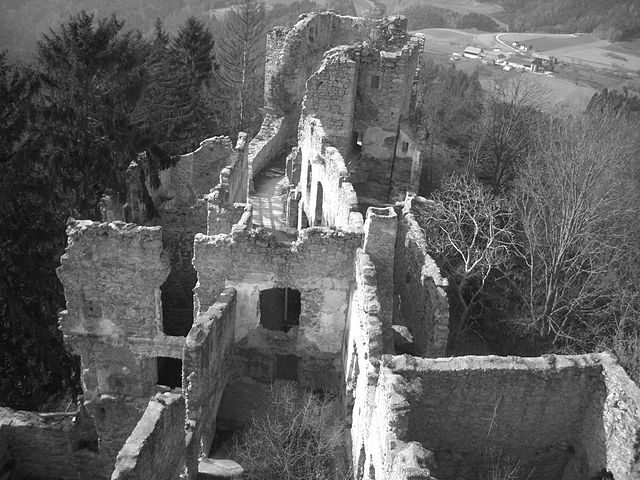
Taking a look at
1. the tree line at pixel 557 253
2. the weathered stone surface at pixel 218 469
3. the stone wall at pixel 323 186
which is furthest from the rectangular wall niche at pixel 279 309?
the tree line at pixel 557 253

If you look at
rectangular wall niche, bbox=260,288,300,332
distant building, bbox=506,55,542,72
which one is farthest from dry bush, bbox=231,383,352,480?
distant building, bbox=506,55,542,72

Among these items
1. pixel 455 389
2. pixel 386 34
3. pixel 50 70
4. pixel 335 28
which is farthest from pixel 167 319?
pixel 335 28

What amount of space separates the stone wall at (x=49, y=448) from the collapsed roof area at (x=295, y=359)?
4 cm

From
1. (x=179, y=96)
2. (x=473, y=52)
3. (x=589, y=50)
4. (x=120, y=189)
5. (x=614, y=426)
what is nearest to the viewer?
(x=614, y=426)

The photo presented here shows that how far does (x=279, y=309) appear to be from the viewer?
1878 centimetres

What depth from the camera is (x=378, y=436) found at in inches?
426

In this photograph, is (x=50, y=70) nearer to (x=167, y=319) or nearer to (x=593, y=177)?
(x=167, y=319)

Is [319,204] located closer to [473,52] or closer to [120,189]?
[120,189]

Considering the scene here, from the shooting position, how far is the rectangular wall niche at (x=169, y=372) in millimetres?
17953

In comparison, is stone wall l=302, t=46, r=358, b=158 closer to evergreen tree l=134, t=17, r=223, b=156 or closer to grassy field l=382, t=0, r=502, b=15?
evergreen tree l=134, t=17, r=223, b=156

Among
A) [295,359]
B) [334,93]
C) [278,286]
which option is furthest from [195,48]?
[278,286]

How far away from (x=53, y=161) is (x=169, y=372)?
309 inches

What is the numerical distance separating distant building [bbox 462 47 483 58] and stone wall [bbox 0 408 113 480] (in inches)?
1992

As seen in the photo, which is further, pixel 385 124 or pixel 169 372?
pixel 385 124
